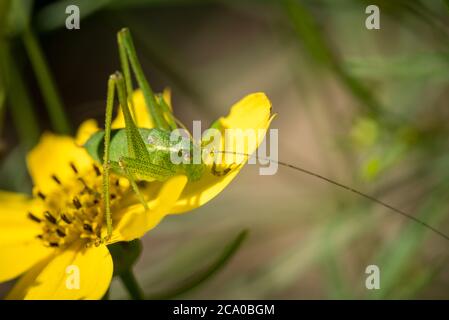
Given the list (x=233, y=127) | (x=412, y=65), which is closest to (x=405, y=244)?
(x=412, y=65)

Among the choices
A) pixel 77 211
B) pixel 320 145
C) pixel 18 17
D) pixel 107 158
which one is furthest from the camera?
pixel 320 145

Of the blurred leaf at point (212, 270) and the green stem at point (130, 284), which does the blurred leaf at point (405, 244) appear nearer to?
the blurred leaf at point (212, 270)

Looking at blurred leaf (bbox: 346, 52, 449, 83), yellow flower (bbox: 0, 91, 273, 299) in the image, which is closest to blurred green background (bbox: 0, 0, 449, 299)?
blurred leaf (bbox: 346, 52, 449, 83)

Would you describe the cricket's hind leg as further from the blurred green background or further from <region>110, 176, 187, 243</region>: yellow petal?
the blurred green background

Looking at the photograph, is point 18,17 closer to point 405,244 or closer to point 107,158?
point 107,158

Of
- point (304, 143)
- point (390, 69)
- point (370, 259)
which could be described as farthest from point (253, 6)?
point (370, 259)
